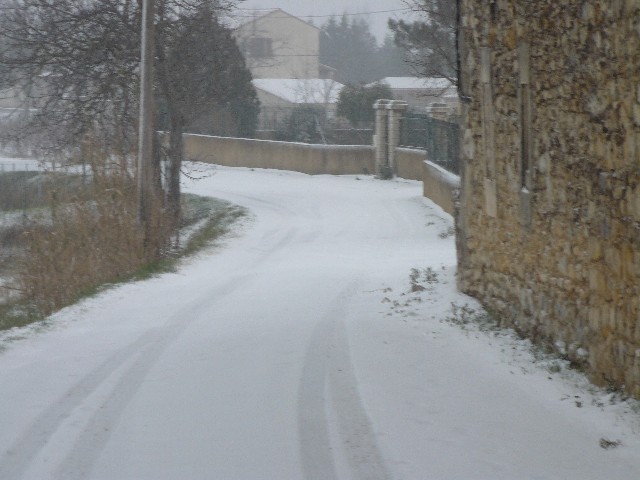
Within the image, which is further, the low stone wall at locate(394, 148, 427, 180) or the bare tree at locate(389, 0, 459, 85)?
the low stone wall at locate(394, 148, 427, 180)

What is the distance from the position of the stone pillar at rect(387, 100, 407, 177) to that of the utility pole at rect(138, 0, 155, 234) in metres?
16.9

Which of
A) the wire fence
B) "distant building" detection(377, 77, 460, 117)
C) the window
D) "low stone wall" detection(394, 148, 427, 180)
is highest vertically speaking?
the window

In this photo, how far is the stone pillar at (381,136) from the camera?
32406mm

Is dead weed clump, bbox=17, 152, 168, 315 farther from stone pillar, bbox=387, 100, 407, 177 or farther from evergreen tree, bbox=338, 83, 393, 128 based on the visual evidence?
evergreen tree, bbox=338, 83, 393, 128

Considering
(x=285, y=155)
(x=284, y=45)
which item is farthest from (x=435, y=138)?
(x=284, y=45)

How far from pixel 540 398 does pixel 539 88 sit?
2.63 m

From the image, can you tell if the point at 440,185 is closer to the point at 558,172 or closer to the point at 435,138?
the point at 435,138

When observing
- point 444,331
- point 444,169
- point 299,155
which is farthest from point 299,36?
point 444,331

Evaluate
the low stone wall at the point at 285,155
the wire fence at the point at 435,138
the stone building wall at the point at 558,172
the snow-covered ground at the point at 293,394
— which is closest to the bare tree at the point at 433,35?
the wire fence at the point at 435,138

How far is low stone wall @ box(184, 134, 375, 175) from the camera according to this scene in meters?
34.4

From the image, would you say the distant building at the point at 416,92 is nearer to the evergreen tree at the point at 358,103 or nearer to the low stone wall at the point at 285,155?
the evergreen tree at the point at 358,103

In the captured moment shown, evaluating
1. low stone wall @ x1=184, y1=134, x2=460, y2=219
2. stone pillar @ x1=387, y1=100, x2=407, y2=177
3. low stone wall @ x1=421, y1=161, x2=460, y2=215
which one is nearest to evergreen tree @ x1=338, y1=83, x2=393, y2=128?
low stone wall @ x1=184, y1=134, x2=460, y2=219

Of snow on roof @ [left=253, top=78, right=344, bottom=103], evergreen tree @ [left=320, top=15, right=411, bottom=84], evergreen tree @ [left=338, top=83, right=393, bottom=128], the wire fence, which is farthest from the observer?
evergreen tree @ [left=320, top=15, right=411, bottom=84]

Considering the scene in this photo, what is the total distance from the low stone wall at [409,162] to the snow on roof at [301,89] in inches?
1202
